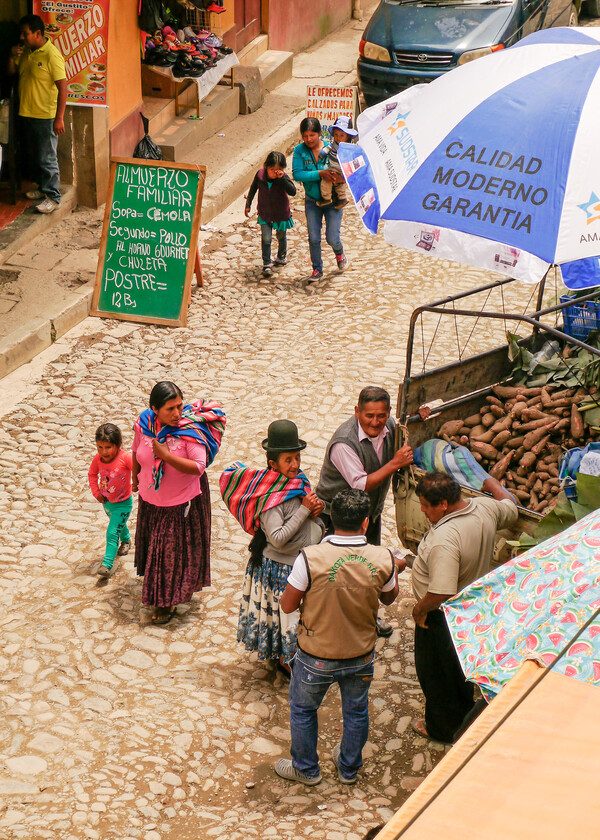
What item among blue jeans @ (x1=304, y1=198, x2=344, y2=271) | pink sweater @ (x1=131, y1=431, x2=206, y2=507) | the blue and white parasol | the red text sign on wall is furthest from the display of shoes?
pink sweater @ (x1=131, y1=431, x2=206, y2=507)

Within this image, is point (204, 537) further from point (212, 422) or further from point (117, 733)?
point (117, 733)

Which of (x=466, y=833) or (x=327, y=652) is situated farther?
(x=327, y=652)

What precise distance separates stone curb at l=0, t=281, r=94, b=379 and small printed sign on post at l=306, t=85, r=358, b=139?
13.6 ft

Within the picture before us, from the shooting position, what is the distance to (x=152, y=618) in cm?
620

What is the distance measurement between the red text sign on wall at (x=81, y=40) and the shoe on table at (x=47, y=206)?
1079mm

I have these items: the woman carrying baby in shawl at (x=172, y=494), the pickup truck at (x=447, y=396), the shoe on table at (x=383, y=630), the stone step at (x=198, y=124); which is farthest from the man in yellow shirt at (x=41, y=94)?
the shoe on table at (x=383, y=630)

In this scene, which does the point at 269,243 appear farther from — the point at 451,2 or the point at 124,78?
the point at 451,2

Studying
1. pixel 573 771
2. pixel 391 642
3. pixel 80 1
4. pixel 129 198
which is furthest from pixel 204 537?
pixel 80 1

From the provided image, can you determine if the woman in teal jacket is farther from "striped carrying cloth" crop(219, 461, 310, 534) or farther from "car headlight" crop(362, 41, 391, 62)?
"striped carrying cloth" crop(219, 461, 310, 534)

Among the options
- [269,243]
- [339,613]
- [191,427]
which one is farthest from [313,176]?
[339,613]

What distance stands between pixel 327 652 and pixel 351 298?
20.6ft

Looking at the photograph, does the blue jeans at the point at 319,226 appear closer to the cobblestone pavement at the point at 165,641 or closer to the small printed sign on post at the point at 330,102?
the cobblestone pavement at the point at 165,641

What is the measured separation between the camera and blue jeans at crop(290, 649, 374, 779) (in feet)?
15.6

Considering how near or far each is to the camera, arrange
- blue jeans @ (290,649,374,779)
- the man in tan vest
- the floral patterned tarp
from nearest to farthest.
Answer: the floral patterned tarp
the man in tan vest
blue jeans @ (290,649,374,779)
